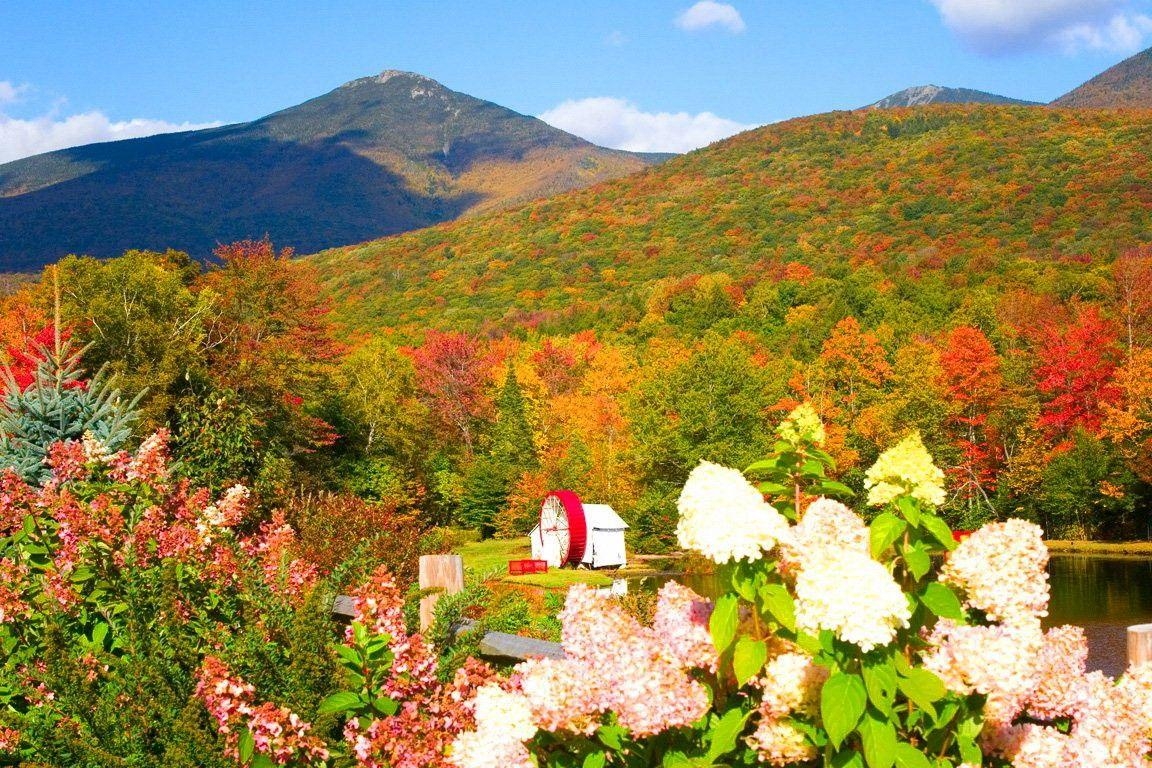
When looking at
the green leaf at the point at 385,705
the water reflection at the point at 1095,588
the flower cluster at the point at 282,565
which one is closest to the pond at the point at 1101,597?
the water reflection at the point at 1095,588

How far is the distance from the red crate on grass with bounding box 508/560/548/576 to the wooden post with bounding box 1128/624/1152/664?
2927cm

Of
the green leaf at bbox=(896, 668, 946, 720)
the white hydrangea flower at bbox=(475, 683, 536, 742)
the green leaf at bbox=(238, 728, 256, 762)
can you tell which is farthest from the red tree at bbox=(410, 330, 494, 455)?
the green leaf at bbox=(896, 668, 946, 720)

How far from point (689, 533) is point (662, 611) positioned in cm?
38

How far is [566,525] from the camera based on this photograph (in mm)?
34188

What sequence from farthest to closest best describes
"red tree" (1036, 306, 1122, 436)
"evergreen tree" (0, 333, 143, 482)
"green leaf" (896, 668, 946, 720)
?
1. "red tree" (1036, 306, 1122, 436)
2. "evergreen tree" (0, 333, 143, 482)
3. "green leaf" (896, 668, 946, 720)

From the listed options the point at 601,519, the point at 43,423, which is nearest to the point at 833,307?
the point at 601,519

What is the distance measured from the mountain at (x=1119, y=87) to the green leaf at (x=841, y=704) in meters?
132

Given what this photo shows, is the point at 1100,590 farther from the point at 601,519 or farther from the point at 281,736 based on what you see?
the point at 281,736

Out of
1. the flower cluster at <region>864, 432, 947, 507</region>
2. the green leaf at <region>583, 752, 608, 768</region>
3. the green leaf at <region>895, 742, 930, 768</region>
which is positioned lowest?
the green leaf at <region>583, 752, 608, 768</region>

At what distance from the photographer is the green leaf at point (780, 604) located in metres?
2.40

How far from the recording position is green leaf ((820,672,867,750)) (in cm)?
212

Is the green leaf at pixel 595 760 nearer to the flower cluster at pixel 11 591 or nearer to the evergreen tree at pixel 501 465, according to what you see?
the flower cluster at pixel 11 591

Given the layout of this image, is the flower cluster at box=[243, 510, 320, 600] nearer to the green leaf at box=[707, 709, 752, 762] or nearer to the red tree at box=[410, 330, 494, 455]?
the green leaf at box=[707, 709, 752, 762]

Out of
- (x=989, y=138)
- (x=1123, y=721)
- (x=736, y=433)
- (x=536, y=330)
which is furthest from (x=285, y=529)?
(x=989, y=138)
